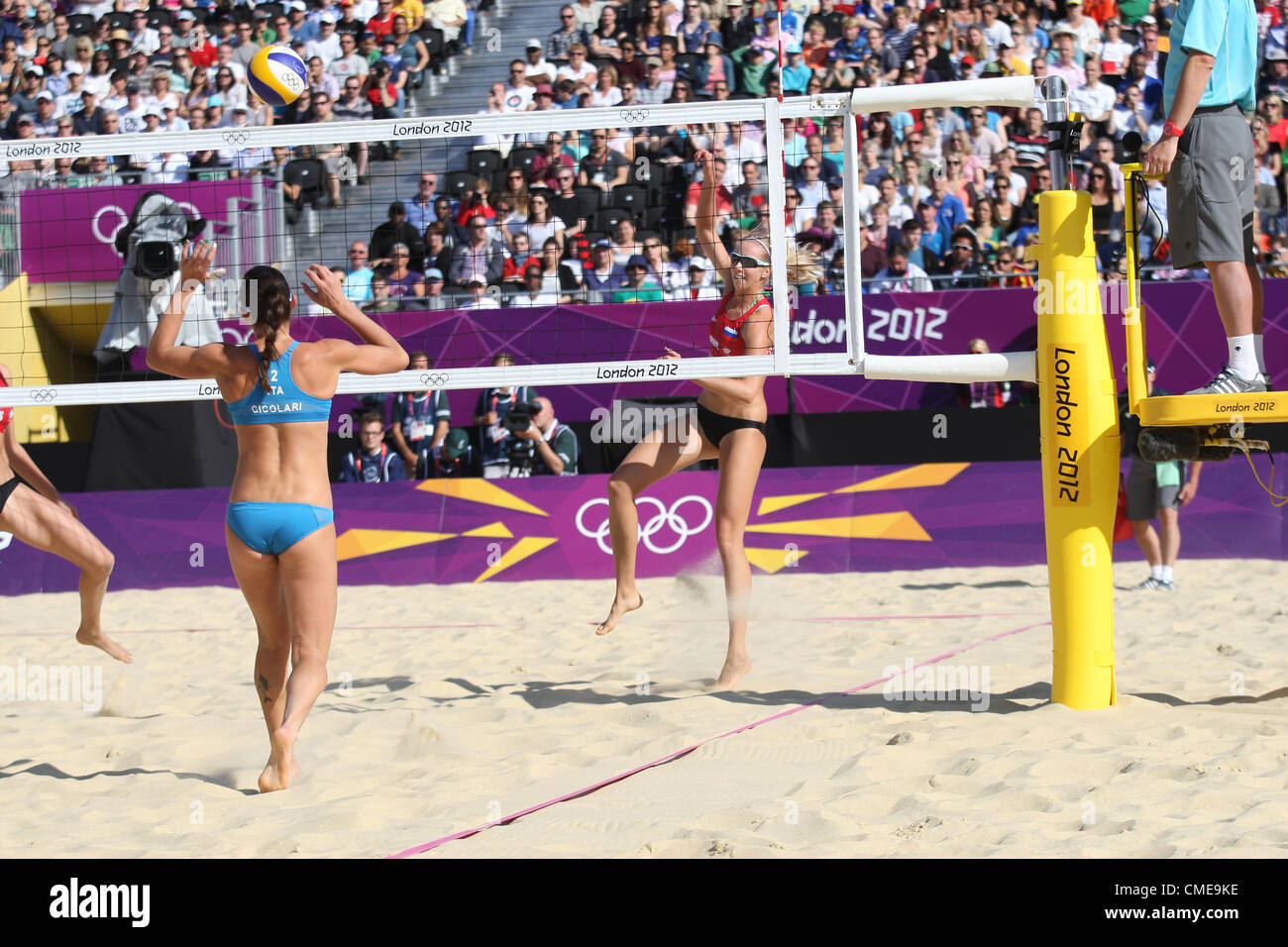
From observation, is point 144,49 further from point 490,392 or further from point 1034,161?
point 1034,161

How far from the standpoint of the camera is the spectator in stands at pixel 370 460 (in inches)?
371

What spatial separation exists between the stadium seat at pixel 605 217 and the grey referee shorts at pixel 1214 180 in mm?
5731

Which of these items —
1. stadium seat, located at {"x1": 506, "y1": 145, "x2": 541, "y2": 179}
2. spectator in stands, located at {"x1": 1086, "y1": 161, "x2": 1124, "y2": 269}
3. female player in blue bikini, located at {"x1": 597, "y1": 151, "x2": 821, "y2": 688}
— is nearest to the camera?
female player in blue bikini, located at {"x1": 597, "y1": 151, "x2": 821, "y2": 688}

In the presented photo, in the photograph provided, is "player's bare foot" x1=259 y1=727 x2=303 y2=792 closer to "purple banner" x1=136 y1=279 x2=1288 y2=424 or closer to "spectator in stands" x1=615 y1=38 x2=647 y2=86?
"purple banner" x1=136 y1=279 x2=1288 y2=424

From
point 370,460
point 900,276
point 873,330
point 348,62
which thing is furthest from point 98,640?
point 348,62

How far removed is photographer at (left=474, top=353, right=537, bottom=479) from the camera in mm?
9273

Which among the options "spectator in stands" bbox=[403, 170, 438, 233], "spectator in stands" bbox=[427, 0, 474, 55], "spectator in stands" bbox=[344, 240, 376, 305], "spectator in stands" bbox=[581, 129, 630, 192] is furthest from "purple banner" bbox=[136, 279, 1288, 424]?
"spectator in stands" bbox=[427, 0, 474, 55]

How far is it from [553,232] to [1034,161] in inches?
158

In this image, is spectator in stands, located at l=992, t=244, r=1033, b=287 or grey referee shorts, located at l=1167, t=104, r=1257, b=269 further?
spectator in stands, located at l=992, t=244, r=1033, b=287

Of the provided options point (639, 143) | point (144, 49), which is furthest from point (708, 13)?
point (144, 49)

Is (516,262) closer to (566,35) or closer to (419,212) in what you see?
(419,212)

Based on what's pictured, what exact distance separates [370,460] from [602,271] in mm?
2111

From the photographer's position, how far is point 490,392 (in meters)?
9.33

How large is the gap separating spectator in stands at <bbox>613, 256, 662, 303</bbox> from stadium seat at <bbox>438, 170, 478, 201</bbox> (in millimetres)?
1566
